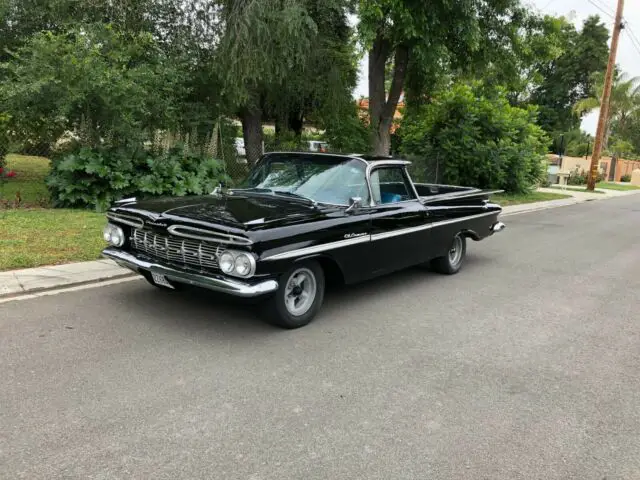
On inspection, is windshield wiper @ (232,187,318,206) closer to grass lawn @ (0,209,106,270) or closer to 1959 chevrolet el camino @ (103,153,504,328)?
1959 chevrolet el camino @ (103,153,504,328)

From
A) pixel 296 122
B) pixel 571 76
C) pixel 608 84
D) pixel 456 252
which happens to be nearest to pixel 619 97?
pixel 571 76

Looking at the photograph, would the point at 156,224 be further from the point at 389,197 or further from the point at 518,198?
the point at 518,198

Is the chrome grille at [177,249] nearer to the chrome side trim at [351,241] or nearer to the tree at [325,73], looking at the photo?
the chrome side trim at [351,241]

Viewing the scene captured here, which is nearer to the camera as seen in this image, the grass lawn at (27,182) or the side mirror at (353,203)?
the side mirror at (353,203)

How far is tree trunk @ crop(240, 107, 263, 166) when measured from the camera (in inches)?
613

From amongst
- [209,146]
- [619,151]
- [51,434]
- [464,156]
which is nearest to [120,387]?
[51,434]

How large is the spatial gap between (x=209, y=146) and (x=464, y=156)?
983 centimetres

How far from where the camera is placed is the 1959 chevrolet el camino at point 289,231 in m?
4.52

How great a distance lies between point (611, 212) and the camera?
60.5 feet

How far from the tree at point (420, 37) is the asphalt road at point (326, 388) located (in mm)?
7730

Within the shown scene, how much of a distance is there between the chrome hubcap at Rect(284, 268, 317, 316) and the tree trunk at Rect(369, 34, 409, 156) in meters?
11.7

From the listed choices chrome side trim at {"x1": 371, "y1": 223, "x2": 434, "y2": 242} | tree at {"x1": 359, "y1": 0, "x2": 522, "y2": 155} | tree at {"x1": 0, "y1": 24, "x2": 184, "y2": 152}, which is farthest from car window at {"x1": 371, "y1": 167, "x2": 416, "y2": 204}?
tree at {"x1": 359, "y1": 0, "x2": 522, "y2": 155}

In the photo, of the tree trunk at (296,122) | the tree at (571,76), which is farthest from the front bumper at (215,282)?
the tree at (571,76)

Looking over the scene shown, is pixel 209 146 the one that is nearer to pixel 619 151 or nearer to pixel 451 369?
pixel 451 369
